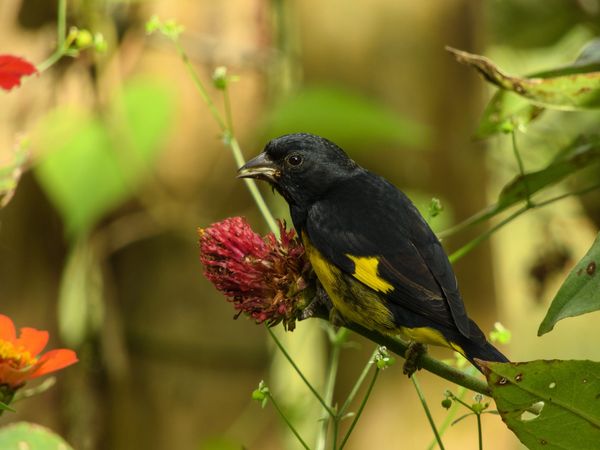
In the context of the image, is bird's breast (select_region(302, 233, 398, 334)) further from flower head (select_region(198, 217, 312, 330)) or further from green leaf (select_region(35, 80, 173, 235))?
green leaf (select_region(35, 80, 173, 235))

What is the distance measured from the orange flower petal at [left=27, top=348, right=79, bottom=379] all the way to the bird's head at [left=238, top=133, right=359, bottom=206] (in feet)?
1.22

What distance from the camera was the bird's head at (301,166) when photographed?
1.10 metres

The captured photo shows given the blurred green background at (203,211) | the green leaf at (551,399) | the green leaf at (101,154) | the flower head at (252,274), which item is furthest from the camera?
the blurred green background at (203,211)

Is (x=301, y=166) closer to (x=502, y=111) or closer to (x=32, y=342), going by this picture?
(x=502, y=111)

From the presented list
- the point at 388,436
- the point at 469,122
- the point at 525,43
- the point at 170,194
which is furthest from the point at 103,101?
the point at 525,43

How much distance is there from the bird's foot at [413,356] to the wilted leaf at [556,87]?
0.28 m

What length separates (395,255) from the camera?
0.98m

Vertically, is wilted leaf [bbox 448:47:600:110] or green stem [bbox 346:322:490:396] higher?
wilted leaf [bbox 448:47:600:110]

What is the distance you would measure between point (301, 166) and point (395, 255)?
18 cm

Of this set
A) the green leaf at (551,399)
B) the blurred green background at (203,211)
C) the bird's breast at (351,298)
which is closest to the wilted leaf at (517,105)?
the bird's breast at (351,298)

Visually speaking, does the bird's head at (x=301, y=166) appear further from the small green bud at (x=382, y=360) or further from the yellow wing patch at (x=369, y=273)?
the small green bud at (x=382, y=360)

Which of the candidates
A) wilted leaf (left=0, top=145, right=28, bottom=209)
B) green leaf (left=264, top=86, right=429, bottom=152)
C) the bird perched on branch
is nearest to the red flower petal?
wilted leaf (left=0, top=145, right=28, bottom=209)

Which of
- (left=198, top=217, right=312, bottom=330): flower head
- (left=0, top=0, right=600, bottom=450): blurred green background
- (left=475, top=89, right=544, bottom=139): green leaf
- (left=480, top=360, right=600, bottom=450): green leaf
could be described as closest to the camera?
(left=480, top=360, right=600, bottom=450): green leaf

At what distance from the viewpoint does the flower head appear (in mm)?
868
